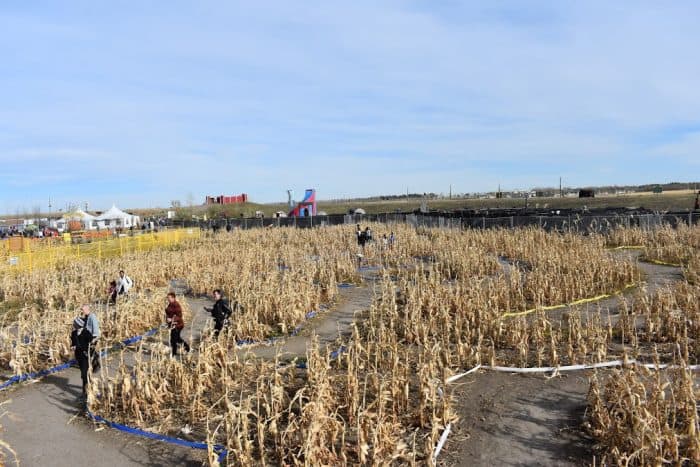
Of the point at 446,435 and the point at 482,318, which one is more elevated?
the point at 482,318

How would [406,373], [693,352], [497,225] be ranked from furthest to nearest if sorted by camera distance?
[497,225] < [693,352] < [406,373]

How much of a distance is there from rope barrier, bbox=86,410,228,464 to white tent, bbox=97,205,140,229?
49.2 metres

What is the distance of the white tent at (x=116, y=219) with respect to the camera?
174 feet

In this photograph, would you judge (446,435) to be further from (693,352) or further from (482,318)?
(693,352)

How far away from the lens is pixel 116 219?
55531 millimetres

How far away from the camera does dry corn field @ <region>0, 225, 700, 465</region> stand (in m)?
5.71

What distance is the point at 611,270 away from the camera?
1405 centimetres

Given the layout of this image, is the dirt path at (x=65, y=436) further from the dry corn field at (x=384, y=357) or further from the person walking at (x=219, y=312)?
the person walking at (x=219, y=312)

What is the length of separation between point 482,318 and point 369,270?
9499mm

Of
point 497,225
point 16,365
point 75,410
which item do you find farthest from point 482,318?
point 497,225

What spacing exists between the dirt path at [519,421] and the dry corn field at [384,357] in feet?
0.74

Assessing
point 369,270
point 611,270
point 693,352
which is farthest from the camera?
point 369,270

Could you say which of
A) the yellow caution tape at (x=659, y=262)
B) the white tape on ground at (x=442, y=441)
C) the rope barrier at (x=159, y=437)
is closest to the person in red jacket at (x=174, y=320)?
the rope barrier at (x=159, y=437)

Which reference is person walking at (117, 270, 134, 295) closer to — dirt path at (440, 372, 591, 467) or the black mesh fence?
dirt path at (440, 372, 591, 467)
